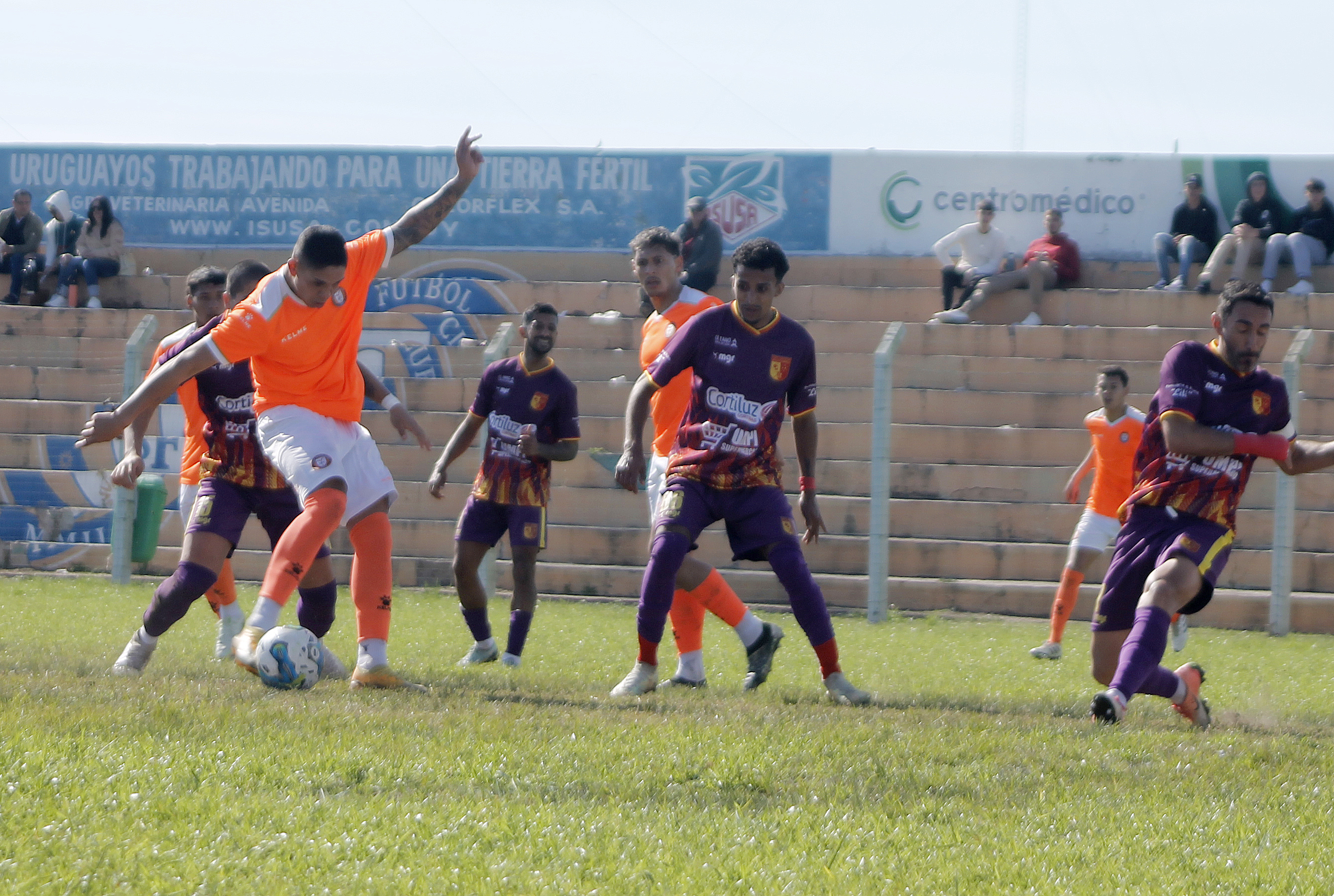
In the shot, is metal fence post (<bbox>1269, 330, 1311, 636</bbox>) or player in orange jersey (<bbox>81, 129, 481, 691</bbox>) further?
metal fence post (<bbox>1269, 330, 1311, 636</bbox>)

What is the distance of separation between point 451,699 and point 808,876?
2.60m

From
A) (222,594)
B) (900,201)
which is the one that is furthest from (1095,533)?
(900,201)

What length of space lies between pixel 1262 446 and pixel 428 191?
14252 mm

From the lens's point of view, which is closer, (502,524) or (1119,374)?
(502,524)

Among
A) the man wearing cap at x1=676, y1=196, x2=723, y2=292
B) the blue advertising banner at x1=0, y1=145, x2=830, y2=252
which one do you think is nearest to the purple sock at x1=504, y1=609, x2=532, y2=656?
the man wearing cap at x1=676, y1=196, x2=723, y2=292

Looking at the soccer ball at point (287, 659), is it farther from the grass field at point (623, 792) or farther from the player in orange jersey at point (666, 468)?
the player in orange jersey at point (666, 468)

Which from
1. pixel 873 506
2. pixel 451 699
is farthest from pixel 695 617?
pixel 873 506

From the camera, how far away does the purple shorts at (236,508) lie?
6488 millimetres

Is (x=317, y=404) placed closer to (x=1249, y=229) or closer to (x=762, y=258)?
(x=762, y=258)

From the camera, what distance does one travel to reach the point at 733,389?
6215 mm

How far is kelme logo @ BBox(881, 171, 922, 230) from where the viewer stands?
1720cm

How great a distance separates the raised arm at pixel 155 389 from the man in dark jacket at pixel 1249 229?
1280 centimetres

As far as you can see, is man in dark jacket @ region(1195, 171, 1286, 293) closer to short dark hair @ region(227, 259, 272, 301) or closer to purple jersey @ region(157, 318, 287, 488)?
short dark hair @ region(227, 259, 272, 301)

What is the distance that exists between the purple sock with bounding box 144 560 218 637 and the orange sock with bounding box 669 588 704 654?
2.20m
